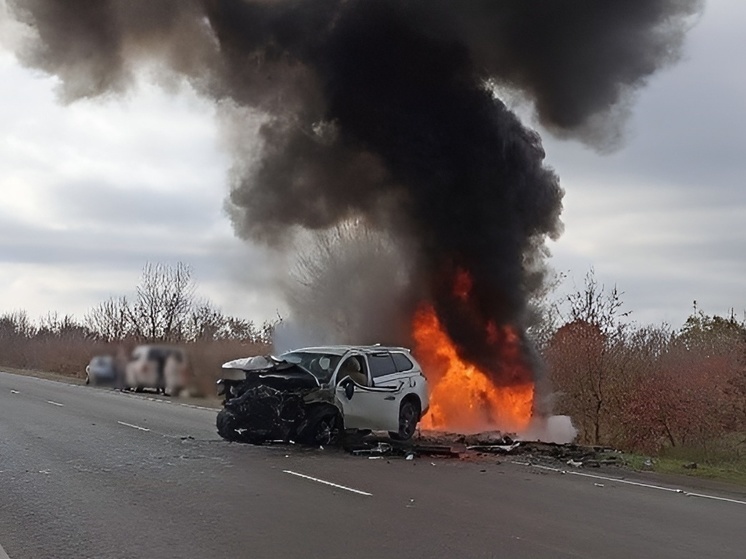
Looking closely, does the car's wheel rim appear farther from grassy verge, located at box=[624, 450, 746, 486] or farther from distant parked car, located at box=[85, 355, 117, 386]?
distant parked car, located at box=[85, 355, 117, 386]

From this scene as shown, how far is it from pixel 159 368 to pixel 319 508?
19.2m

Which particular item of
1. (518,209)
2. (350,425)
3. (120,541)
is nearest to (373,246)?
(518,209)

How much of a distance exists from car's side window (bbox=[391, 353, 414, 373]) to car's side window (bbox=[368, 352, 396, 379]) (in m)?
0.13

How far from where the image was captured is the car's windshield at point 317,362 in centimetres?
1477

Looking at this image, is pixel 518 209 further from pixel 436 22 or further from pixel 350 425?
pixel 350 425

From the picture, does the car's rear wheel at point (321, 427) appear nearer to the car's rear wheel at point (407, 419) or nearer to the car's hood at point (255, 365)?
the car's hood at point (255, 365)

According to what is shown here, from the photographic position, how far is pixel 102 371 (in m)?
32.3

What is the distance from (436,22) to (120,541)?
17.4 metres

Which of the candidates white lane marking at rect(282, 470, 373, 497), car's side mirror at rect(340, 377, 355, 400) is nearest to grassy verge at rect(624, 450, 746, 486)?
car's side mirror at rect(340, 377, 355, 400)

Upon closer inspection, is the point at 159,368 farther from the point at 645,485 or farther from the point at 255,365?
the point at 645,485

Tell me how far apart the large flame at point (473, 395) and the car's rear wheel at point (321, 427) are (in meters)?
5.23

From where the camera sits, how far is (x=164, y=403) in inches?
1027

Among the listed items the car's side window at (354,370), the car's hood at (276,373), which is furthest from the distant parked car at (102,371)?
the car's side window at (354,370)

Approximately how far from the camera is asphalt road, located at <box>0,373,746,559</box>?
722 centimetres
